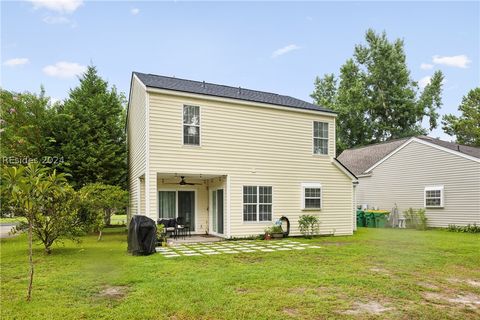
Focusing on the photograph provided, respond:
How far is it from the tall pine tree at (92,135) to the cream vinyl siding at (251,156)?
6.49m

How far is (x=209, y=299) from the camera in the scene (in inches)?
205

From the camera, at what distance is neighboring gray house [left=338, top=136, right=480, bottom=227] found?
673 inches

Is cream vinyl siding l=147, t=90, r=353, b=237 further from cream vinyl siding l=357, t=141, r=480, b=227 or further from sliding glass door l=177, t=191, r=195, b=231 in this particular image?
cream vinyl siding l=357, t=141, r=480, b=227

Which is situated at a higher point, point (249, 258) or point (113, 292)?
point (113, 292)

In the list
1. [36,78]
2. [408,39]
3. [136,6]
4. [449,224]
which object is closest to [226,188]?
[136,6]

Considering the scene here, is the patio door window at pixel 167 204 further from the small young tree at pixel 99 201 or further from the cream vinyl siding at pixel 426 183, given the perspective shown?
the cream vinyl siding at pixel 426 183

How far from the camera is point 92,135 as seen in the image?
18.1 metres

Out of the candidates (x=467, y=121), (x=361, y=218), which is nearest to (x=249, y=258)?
Answer: (x=361, y=218)

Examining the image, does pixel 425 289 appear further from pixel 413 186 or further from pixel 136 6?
pixel 413 186

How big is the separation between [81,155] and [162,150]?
7.04 meters

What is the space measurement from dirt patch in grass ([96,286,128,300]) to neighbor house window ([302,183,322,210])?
9733 mm

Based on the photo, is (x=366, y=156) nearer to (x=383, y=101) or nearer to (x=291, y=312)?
(x=383, y=101)

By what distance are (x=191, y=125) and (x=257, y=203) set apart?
3921 mm

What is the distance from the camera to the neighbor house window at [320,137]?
49.7 ft
